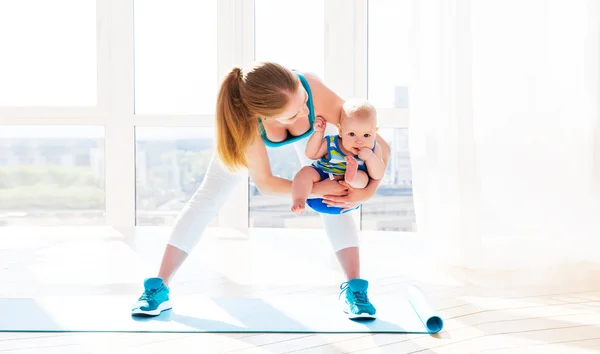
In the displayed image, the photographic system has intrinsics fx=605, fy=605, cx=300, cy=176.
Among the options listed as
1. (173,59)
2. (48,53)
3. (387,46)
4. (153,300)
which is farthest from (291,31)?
(153,300)

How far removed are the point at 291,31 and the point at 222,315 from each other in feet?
7.06

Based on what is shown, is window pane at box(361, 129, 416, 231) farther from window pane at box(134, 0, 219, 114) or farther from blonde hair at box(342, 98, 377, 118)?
blonde hair at box(342, 98, 377, 118)

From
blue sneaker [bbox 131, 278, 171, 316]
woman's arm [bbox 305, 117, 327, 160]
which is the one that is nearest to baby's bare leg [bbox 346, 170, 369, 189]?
woman's arm [bbox 305, 117, 327, 160]

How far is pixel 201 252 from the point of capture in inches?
101

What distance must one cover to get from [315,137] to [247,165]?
0.20 m

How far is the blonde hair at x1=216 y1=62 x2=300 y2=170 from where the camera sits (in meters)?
1.38

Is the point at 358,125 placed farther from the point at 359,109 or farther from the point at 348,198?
the point at 348,198

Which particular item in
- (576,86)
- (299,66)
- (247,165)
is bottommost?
(247,165)

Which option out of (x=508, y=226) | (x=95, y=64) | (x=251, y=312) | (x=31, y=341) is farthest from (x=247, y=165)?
(x=95, y=64)

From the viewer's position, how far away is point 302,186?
1.55 m

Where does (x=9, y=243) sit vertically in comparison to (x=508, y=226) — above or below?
below

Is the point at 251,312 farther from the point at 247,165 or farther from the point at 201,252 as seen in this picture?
the point at 201,252

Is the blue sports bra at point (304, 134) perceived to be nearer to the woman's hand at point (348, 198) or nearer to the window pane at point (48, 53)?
the woman's hand at point (348, 198)

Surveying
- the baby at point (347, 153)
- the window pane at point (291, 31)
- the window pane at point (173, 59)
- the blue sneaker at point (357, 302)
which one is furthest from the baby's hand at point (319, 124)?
the window pane at point (173, 59)
